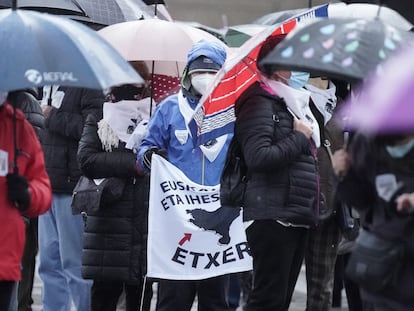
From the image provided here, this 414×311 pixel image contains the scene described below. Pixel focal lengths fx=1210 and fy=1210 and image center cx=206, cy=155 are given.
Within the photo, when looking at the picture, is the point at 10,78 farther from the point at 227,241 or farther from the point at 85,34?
the point at 227,241

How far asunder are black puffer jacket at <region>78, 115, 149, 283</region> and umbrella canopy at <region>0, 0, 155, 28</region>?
4.03 ft

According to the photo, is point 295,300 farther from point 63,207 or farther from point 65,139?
point 65,139

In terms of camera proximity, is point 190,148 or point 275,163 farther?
point 190,148

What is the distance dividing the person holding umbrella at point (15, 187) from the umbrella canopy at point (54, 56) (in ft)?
0.99

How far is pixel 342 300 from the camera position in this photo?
1022 cm

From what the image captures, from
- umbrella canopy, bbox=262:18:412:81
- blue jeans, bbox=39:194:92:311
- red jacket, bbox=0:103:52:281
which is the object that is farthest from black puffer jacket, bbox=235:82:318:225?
blue jeans, bbox=39:194:92:311

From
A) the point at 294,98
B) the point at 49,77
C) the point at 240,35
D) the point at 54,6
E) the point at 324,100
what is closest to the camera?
the point at 49,77

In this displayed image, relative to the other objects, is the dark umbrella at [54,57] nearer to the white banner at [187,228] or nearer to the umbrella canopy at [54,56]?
the umbrella canopy at [54,56]

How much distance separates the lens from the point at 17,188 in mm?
4977

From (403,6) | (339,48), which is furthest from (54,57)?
(403,6)

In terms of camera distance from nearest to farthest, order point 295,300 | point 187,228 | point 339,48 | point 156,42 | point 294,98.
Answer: point 339,48 < point 294,98 < point 187,228 < point 156,42 < point 295,300

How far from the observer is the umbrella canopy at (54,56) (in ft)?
15.6

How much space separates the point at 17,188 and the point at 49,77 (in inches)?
20.4

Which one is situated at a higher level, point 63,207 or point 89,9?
point 89,9
